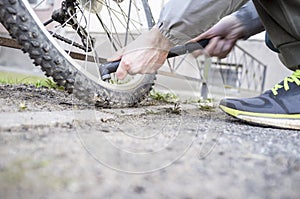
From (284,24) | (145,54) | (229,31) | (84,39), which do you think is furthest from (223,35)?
(84,39)

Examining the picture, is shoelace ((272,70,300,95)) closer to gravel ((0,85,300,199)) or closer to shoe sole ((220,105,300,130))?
shoe sole ((220,105,300,130))

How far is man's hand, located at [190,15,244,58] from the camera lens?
998mm

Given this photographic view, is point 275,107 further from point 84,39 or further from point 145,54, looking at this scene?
point 84,39

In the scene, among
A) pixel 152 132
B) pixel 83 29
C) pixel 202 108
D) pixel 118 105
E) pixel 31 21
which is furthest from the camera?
pixel 202 108

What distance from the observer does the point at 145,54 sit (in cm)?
86

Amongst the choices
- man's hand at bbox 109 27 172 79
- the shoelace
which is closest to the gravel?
man's hand at bbox 109 27 172 79

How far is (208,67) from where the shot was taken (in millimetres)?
2492

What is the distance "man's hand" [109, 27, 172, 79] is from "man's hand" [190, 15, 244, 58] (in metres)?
0.17

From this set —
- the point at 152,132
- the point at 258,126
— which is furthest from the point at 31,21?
the point at 258,126

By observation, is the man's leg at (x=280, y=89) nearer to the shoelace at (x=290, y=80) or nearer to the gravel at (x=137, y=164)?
the shoelace at (x=290, y=80)

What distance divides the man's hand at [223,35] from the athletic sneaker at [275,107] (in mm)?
151

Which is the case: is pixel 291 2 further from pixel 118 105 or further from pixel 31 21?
pixel 31 21

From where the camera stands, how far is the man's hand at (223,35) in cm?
100

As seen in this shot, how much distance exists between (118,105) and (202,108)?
16.5 inches
